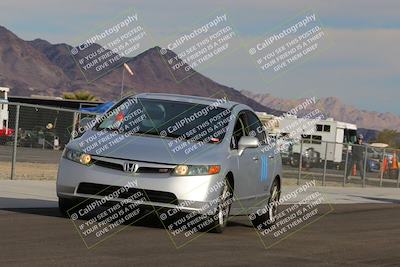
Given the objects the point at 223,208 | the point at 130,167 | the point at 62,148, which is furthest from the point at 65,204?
the point at 62,148

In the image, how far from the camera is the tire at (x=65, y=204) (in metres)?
11.5

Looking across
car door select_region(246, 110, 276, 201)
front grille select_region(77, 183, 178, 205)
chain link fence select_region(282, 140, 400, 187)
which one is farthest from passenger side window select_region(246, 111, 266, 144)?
chain link fence select_region(282, 140, 400, 187)

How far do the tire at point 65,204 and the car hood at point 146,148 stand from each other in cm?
69

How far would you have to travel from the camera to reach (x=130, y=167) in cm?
1087

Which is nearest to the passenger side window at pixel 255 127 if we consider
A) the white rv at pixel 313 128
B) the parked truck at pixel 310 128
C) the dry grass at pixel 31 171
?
the dry grass at pixel 31 171

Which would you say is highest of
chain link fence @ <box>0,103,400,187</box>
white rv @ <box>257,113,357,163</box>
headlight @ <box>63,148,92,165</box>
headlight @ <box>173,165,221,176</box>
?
headlight @ <box>63,148,92,165</box>

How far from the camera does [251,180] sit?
1247 centimetres

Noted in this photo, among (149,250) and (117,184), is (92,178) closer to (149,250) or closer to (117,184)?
(117,184)

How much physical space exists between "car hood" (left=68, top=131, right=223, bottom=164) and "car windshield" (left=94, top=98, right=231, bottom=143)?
214mm

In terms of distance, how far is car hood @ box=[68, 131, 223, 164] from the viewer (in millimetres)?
10914

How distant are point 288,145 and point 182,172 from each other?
73.7ft

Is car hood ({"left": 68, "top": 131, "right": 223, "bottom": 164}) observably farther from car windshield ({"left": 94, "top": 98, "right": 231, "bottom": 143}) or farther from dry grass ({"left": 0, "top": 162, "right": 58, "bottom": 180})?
dry grass ({"left": 0, "top": 162, "right": 58, "bottom": 180})

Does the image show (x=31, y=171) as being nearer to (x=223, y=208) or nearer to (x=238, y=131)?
(x=238, y=131)

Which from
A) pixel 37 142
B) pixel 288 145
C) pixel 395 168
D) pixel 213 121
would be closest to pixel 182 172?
pixel 213 121
